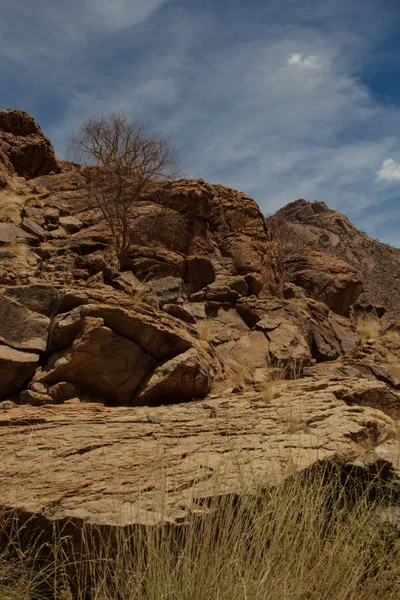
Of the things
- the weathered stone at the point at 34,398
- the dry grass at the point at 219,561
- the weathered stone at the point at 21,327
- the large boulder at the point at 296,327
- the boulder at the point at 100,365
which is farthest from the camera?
the large boulder at the point at 296,327

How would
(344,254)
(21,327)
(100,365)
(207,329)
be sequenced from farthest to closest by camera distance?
(344,254) < (207,329) < (21,327) < (100,365)

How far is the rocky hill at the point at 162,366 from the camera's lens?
3.03 m

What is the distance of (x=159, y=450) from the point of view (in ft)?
11.1

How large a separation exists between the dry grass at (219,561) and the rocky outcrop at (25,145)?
15616 mm

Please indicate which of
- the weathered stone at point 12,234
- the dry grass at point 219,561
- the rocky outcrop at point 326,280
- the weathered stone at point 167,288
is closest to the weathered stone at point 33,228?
the weathered stone at point 12,234

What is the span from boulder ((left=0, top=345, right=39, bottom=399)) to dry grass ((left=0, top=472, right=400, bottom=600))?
2857 millimetres

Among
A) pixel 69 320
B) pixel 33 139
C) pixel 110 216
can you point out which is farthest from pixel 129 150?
pixel 69 320

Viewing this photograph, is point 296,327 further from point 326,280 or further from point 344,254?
point 344,254

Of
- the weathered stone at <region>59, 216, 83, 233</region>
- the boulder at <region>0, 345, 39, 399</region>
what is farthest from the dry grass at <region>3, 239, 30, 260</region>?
the boulder at <region>0, 345, 39, 399</region>

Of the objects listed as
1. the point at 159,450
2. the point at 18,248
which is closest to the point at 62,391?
the point at 159,450

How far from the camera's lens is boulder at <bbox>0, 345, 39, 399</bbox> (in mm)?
5195

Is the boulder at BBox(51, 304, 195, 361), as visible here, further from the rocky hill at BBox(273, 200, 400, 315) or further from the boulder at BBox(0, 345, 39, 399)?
the rocky hill at BBox(273, 200, 400, 315)

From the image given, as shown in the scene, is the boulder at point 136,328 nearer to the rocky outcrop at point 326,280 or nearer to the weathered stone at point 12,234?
the weathered stone at point 12,234

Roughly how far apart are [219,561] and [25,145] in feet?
56.4
